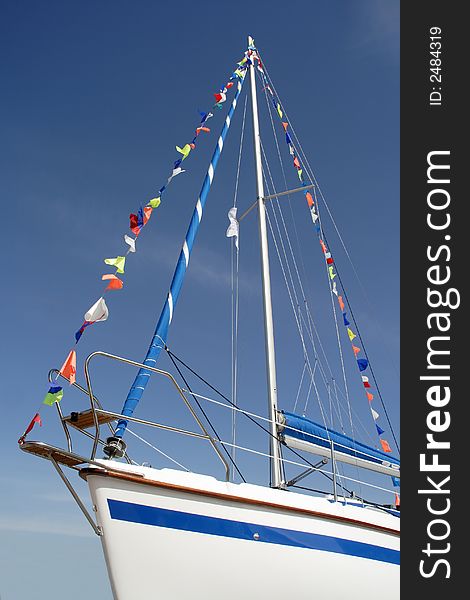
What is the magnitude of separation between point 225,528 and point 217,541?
0.16m

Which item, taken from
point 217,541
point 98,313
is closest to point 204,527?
→ point 217,541

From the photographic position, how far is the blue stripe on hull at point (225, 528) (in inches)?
220

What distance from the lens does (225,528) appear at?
5840mm

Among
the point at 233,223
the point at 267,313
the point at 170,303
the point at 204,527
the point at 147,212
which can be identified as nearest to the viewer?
the point at 204,527

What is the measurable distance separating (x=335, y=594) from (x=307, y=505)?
3.55ft

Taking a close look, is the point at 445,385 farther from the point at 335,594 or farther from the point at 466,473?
the point at 335,594

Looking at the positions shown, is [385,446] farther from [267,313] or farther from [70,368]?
[70,368]

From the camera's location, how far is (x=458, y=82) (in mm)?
6492

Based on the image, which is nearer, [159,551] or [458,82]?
[159,551]

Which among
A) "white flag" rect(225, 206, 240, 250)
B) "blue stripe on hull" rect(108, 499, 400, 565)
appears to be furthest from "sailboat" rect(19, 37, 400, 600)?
"white flag" rect(225, 206, 240, 250)

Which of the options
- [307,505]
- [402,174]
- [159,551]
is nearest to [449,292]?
[402,174]

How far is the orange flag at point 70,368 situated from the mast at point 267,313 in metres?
3.02

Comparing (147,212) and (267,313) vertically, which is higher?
(147,212)

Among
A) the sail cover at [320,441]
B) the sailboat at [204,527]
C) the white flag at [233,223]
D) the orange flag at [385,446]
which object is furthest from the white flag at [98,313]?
the orange flag at [385,446]
